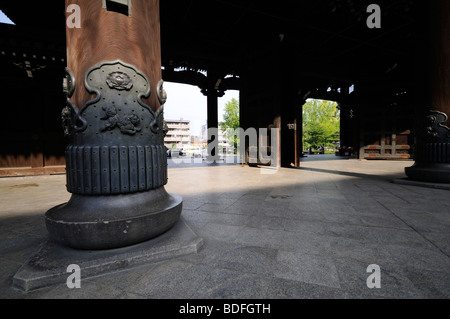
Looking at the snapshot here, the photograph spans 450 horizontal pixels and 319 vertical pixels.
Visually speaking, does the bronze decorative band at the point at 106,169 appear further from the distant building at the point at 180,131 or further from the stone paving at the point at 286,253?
the distant building at the point at 180,131

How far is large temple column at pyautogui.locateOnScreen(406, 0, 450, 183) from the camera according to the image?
5316 mm

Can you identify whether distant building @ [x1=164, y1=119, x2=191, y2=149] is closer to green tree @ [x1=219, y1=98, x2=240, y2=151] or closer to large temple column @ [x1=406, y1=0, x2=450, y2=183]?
green tree @ [x1=219, y1=98, x2=240, y2=151]

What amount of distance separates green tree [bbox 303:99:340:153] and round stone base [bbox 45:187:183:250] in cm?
2996

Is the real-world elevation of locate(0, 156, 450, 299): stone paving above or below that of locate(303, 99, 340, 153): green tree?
below

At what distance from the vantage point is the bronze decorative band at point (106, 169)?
208cm

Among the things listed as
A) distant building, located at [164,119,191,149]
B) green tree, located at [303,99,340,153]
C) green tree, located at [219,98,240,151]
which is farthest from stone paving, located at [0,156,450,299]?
distant building, located at [164,119,191,149]

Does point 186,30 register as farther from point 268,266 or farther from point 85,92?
point 268,266

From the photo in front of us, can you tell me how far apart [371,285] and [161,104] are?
2.71 m

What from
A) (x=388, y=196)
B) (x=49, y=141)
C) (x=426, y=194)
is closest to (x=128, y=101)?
(x=388, y=196)

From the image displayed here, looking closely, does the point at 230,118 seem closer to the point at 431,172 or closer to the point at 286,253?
the point at 431,172

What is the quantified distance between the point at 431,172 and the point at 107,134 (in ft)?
24.4

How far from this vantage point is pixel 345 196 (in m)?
4.52

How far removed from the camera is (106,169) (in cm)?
209

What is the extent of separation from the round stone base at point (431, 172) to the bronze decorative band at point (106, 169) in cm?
707
